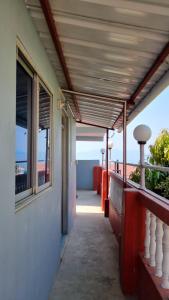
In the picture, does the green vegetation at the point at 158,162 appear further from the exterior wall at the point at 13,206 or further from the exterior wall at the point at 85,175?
the exterior wall at the point at 85,175

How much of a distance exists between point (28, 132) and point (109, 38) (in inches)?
39.5

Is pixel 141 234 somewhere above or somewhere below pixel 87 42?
below

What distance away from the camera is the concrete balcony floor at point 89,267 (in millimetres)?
3486

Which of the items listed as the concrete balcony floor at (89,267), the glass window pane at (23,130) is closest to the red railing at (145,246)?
the concrete balcony floor at (89,267)

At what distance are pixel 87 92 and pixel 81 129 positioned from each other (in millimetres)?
7744

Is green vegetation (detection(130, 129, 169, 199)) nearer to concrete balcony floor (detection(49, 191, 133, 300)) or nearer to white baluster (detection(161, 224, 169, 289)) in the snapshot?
concrete balcony floor (detection(49, 191, 133, 300))

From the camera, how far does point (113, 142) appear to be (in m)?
9.90

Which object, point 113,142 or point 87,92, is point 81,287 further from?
point 113,142

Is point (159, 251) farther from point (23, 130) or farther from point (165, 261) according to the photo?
point (23, 130)

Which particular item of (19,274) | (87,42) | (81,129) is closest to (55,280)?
(19,274)

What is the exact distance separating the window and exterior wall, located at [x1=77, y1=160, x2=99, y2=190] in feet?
38.2

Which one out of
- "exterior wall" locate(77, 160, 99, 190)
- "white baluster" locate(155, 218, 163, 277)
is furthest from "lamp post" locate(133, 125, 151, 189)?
"exterior wall" locate(77, 160, 99, 190)

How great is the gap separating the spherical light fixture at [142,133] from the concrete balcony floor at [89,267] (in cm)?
170

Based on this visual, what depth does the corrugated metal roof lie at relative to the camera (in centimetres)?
212
